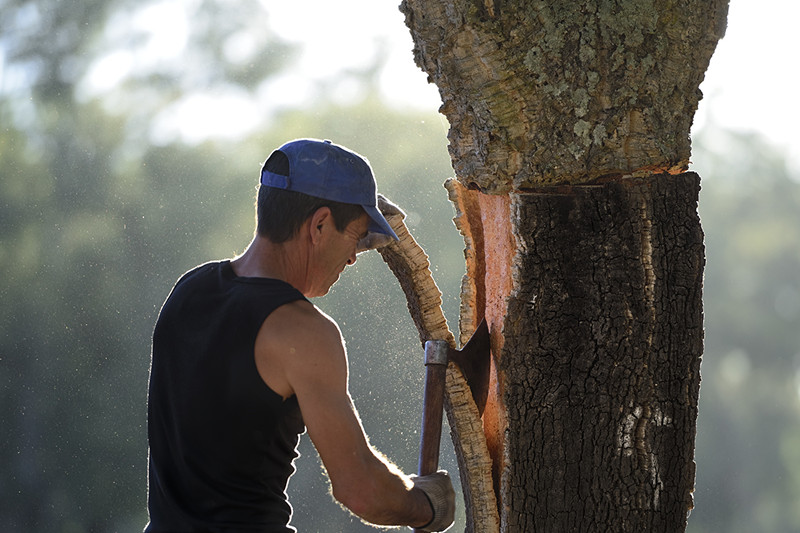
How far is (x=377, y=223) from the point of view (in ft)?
6.58

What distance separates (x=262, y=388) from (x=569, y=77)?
3.72 ft

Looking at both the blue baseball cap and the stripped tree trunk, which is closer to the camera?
the blue baseball cap

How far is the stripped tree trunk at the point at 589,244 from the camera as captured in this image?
86.0 inches

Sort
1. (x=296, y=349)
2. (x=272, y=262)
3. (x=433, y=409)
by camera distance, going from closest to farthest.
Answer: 1. (x=296, y=349)
2. (x=272, y=262)
3. (x=433, y=409)

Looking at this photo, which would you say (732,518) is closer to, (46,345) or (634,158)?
(46,345)

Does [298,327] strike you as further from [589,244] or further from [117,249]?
[117,249]

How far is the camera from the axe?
90.4 inches

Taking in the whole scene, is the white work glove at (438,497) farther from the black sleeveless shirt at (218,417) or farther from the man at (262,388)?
the black sleeveless shirt at (218,417)

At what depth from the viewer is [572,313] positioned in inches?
87.1

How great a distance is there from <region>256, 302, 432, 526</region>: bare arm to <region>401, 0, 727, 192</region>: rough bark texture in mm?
798

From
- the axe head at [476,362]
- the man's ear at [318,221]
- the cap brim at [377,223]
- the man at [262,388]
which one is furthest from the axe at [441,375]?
the man's ear at [318,221]

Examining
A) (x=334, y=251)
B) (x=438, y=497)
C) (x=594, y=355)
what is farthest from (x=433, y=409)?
(x=334, y=251)

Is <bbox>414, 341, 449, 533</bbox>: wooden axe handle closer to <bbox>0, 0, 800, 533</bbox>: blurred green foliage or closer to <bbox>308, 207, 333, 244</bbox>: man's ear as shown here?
<bbox>308, 207, 333, 244</bbox>: man's ear

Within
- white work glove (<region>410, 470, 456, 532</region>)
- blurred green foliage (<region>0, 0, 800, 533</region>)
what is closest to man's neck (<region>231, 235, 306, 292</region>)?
white work glove (<region>410, 470, 456, 532</region>)
